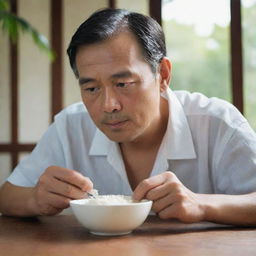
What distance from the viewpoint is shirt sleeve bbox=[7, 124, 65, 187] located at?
2.02 meters

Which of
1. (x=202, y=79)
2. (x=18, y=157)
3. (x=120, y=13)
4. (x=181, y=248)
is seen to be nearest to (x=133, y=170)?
(x=120, y=13)

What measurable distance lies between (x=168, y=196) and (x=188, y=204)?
0.07m

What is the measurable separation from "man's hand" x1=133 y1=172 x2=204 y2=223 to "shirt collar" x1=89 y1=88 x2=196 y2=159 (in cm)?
45

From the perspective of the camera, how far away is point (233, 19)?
4352 millimetres

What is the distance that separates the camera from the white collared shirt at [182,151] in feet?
5.89

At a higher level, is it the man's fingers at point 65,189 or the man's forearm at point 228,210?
the man's fingers at point 65,189

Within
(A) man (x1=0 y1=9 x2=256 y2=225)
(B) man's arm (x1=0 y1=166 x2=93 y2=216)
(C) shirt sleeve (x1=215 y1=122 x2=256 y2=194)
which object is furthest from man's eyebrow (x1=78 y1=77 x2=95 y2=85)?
(C) shirt sleeve (x1=215 y1=122 x2=256 y2=194)

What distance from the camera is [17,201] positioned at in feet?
5.78

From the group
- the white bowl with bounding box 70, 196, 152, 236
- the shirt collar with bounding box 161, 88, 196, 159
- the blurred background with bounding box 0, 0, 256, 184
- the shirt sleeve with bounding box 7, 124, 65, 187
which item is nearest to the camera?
the white bowl with bounding box 70, 196, 152, 236

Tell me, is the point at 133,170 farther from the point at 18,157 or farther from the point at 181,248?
the point at 18,157

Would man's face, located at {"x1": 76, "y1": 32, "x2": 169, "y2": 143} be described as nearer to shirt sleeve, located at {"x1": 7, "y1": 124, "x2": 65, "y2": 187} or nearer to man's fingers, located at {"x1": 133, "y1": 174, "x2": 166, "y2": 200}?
man's fingers, located at {"x1": 133, "y1": 174, "x2": 166, "y2": 200}

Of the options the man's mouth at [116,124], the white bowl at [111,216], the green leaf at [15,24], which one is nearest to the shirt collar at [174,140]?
the man's mouth at [116,124]

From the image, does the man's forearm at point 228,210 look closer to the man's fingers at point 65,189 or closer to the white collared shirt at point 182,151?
the white collared shirt at point 182,151

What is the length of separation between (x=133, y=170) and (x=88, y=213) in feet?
2.20
